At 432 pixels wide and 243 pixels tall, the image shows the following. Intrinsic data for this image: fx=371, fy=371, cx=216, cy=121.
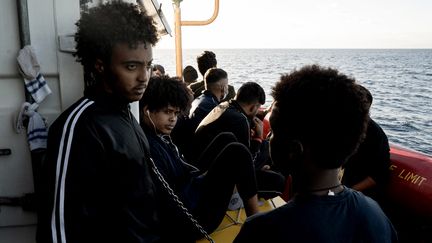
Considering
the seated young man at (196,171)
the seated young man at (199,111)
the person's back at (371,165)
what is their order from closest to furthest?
the seated young man at (196,171)
the person's back at (371,165)
the seated young man at (199,111)

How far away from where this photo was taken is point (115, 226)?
1540mm

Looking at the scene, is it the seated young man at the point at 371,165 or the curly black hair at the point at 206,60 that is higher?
the curly black hair at the point at 206,60

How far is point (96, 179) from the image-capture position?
140 cm

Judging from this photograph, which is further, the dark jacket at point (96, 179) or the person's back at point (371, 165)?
the person's back at point (371, 165)

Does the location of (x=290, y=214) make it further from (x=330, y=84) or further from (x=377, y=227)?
(x=330, y=84)

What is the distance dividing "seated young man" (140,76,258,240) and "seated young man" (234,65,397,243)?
1296 millimetres

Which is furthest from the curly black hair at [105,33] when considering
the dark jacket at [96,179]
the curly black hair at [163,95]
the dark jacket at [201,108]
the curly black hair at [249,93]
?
the dark jacket at [201,108]

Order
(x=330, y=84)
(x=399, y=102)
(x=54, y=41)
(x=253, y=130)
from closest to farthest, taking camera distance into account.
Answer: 1. (x=330, y=84)
2. (x=54, y=41)
3. (x=253, y=130)
4. (x=399, y=102)

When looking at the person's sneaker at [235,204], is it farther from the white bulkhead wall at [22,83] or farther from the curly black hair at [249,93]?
the white bulkhead wall at [22,83]

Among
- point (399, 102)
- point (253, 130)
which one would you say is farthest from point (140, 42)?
point (399, 102)

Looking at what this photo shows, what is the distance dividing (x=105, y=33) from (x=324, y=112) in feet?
3.19

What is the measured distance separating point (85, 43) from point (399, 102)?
1896cm

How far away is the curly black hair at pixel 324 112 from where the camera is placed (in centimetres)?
111

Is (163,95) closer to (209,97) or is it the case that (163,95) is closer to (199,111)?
(199,111)
